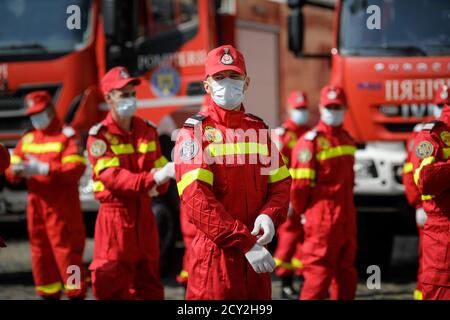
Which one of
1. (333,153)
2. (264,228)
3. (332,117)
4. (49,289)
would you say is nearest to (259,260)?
(264,228)

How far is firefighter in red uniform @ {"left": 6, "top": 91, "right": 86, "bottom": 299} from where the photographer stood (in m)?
6.77

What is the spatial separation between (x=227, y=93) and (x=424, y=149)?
1329 mm

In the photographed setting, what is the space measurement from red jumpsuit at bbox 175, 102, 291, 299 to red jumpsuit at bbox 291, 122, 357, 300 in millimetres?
2216

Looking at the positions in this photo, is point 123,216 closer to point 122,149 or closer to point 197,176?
point 122,149

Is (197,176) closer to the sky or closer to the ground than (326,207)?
closer to the sky

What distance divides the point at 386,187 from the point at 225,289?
3.99 m

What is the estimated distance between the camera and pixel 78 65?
26.5 feet

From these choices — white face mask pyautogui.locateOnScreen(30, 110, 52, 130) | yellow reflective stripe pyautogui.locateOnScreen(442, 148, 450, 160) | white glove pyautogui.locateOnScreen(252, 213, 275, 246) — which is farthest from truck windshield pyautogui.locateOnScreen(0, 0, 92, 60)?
white glove pyautogui.locateOnScreen(252, 213, 275, 246)

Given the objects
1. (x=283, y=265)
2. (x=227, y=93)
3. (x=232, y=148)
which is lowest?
(x=283, y=265)

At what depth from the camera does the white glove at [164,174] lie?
535 centimetres

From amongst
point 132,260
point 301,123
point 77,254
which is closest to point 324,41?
point 301,123

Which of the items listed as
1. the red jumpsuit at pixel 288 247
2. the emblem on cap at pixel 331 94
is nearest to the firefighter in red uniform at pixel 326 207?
the emblem on cap at pixel 331 94

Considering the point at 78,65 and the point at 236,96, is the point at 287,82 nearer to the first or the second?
the point at 78,65

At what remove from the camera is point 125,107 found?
5816 millimetres
